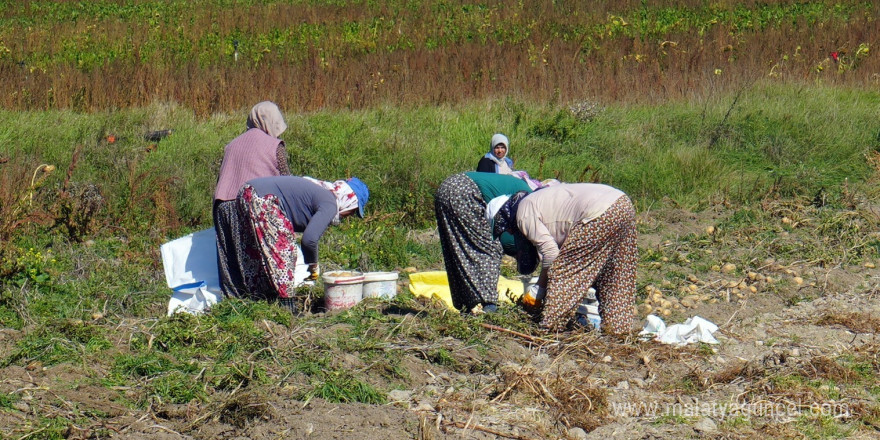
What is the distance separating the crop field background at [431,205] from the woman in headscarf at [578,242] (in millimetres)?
241

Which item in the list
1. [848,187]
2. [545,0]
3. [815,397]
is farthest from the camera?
[545,0]

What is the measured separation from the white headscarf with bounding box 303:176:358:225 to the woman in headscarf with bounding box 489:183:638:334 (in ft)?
3.23

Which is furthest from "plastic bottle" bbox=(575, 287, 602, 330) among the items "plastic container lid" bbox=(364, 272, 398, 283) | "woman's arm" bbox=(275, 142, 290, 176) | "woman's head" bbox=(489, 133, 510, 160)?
"woman's head" bbox=(489, 133, 510, 160)

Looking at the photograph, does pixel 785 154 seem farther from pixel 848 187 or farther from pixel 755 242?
pixel 755 242

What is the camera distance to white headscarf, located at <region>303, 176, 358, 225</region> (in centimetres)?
607

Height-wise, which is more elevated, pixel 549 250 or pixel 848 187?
pixel 549 250

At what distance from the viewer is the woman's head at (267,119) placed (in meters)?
6.35

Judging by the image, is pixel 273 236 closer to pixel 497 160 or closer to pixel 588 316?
pixel 588 316

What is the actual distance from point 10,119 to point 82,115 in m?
0.75

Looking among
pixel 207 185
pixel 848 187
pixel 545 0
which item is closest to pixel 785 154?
pixel 848 187

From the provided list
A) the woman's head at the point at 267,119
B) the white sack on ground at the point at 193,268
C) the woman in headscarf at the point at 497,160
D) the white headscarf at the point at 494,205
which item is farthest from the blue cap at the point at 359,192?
the woman in headscarf at the point at 497,160

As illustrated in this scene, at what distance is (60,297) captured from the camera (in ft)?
21.2

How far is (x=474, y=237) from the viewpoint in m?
5.76

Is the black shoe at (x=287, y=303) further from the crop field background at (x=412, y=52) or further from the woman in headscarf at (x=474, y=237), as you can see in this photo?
the crop field background at (x=412, y=52)
